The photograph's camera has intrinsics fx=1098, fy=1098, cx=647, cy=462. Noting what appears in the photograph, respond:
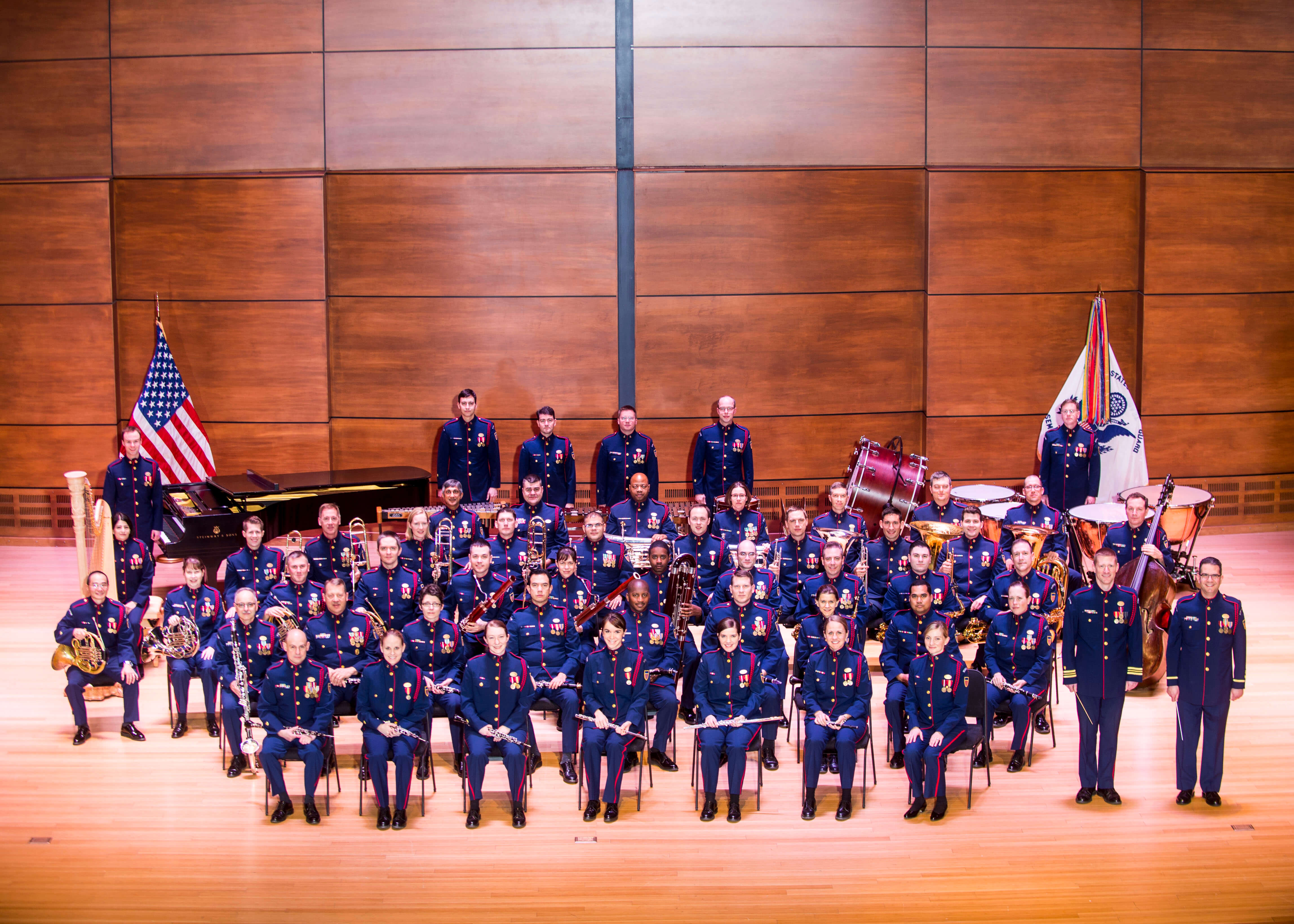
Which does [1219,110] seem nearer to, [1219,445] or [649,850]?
[1219,445]

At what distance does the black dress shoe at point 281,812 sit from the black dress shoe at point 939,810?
3.37m

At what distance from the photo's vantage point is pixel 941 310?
34.9ft

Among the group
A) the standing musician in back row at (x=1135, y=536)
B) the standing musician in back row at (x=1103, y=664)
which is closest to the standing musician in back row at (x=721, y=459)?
the standing musician in back row at (x=1135, y=536)

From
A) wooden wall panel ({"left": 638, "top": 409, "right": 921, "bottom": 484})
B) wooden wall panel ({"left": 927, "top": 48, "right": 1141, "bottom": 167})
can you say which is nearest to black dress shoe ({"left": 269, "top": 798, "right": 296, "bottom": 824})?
wooden wall panel ({"left": 638, "top": 409, "right": 921, "bottom": 484})

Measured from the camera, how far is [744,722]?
584cm

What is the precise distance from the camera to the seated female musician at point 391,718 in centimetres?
567

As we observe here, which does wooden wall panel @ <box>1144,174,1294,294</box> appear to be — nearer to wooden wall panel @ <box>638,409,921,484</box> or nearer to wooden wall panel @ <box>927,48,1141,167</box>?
wooden wall panel @ <box>927,48,1141,167</box>

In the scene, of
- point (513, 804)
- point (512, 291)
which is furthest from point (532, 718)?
point (512, 291)

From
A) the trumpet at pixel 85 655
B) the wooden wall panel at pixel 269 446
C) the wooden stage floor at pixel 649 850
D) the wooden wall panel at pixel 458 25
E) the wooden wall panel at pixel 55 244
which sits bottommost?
the wooden stage floor at pixel 649 850

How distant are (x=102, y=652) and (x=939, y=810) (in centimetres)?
504

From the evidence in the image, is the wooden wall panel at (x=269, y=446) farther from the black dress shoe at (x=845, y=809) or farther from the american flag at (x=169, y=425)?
the black dress shoe at (x=845, y=809)

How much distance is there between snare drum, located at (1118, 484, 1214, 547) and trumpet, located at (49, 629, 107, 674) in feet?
22.8

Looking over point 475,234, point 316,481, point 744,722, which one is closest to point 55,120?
point 475,234

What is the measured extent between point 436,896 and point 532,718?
215 cm
